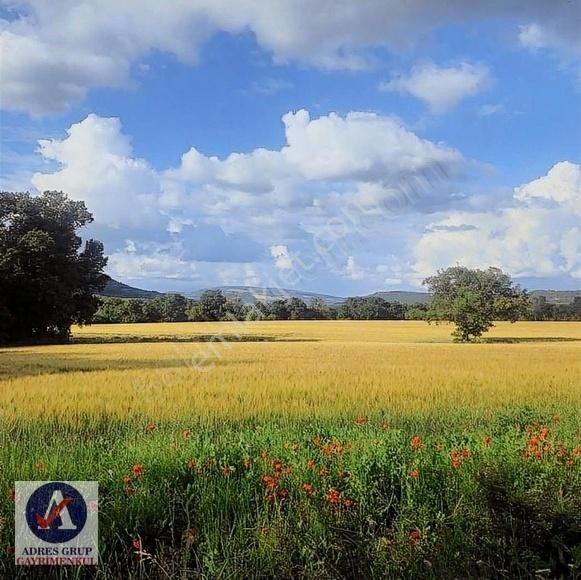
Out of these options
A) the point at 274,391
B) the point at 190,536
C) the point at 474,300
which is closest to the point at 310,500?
the point at 190,536

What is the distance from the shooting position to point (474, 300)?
35.0m

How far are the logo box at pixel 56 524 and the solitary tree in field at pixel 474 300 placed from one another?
3338 centimetres

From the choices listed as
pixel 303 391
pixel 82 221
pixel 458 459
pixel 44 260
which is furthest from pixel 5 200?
pixel 458 459

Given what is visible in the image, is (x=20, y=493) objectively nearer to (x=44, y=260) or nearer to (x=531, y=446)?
(x=531, y=446)

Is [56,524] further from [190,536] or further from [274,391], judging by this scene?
[274,391]

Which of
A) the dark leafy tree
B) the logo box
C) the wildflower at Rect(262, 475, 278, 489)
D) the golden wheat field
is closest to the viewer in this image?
the logo box

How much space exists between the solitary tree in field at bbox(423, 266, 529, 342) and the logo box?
110 ft

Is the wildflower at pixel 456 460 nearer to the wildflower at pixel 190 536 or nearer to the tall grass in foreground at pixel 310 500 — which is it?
the tall grass in foreground at pixel 310 500

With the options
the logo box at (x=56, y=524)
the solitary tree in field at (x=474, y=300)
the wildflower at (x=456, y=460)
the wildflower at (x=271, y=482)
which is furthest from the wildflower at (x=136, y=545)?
the solitary tree in field at (x=474, y=300)

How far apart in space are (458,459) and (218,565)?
6.17ft

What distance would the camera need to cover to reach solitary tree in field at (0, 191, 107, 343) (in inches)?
806

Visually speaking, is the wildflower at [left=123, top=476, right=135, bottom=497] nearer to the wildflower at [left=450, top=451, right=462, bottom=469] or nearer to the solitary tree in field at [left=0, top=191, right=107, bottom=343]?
the wildflower at [left=450, top=451, right=462, bottom=469]

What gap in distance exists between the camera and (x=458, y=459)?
412 centimetres

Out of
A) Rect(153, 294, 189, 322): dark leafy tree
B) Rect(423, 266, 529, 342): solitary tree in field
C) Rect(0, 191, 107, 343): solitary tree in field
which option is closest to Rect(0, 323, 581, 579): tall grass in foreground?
Rect(0, 191, 107, 343): solitary tree in field
